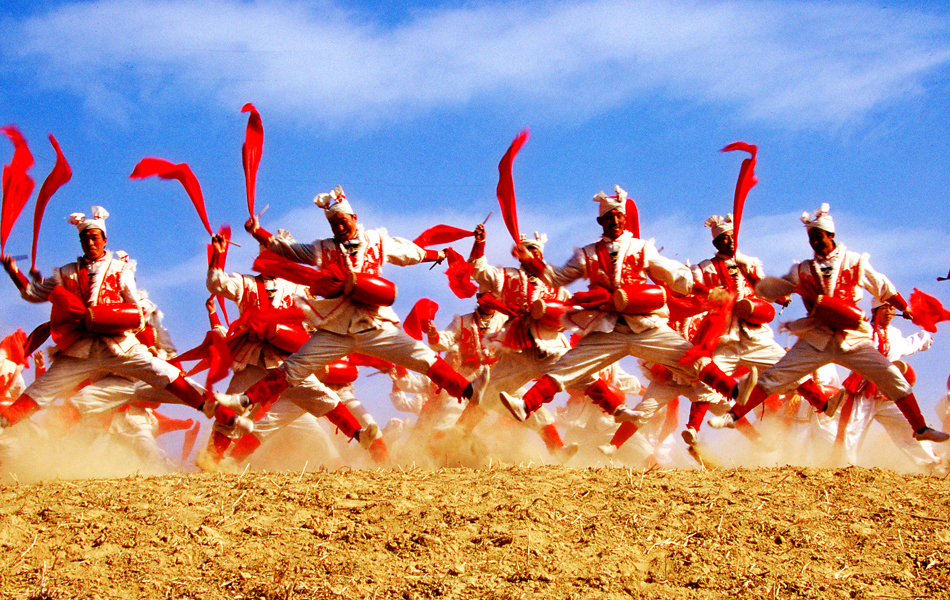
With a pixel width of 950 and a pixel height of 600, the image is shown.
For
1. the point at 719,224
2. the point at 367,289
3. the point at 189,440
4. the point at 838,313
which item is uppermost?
the point at 719,224

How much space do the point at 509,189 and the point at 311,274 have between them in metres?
1.96

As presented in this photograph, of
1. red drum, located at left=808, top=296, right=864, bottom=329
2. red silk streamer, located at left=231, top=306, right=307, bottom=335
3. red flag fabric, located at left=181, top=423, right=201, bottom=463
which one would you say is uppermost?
red drum, located at left=808, top=296, right=864, bottom=329

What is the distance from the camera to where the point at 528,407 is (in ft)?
26.0

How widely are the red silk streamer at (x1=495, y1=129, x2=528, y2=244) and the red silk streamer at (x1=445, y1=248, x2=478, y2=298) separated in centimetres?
70

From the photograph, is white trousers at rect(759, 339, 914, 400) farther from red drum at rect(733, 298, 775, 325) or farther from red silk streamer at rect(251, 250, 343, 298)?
red silk streamer at rect(251, 250, 343, 298)

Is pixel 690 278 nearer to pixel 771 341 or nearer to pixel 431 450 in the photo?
pixel 771 341

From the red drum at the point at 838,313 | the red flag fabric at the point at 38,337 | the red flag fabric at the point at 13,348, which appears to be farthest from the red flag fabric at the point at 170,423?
the red drum at the point at 838,313

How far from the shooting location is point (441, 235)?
877cm

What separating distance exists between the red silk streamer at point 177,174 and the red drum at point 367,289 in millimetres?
1473

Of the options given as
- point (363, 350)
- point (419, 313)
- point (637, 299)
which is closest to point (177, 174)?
point (363, 350)

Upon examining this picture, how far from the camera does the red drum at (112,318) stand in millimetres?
7898

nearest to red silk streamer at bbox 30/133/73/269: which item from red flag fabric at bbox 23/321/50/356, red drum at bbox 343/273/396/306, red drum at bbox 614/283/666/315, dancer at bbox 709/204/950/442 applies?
red flag fabric at bbox 23/321/50/356

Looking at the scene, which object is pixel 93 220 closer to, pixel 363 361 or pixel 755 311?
pixel 363 361

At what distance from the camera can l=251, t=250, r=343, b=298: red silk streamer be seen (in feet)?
25.5
